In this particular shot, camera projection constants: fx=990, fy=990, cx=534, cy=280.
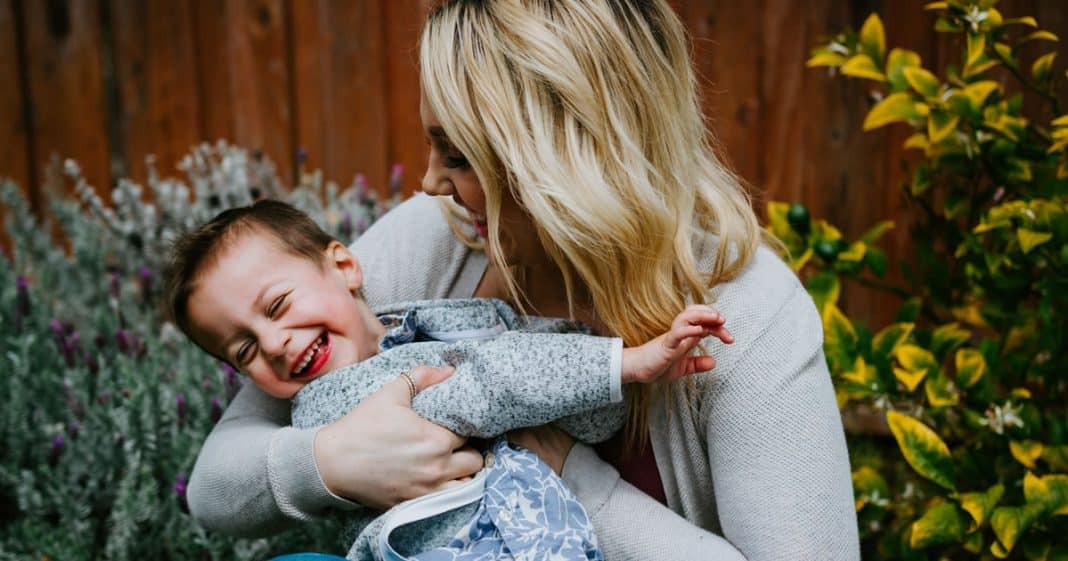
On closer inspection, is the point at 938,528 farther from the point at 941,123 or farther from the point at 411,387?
the point at 411,387

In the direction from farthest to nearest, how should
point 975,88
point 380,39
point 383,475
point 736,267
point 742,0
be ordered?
point 380,39, point 742,0, point 975,88, point 736,267, point 383,475

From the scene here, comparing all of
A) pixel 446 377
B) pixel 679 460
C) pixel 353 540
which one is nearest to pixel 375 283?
pixel 446 377

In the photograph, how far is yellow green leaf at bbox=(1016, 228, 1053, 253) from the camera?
1.87 meters

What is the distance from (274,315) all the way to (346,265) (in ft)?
0.68

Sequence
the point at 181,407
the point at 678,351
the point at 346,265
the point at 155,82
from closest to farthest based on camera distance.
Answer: the point at 678,351 < the point at 346,265 < the point at 181,407 < the point at 155,82

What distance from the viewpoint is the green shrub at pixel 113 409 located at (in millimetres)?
2113

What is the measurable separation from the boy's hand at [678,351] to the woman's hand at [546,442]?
0.23 metres

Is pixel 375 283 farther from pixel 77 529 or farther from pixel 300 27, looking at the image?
pixel 300 27

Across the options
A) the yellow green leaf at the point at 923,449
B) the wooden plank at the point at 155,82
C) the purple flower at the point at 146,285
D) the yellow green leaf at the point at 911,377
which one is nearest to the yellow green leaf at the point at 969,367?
the yellow green leaf at the point at 911,377

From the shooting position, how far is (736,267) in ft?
5.04

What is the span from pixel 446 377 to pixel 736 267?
0.48 m

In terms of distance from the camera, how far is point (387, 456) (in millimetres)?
1430

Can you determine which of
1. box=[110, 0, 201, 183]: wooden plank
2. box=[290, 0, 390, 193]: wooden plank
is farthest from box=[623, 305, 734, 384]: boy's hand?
box=[110, 0, 201, 183]: wooden plank

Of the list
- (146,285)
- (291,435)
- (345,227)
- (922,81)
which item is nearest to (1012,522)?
(922,81)
